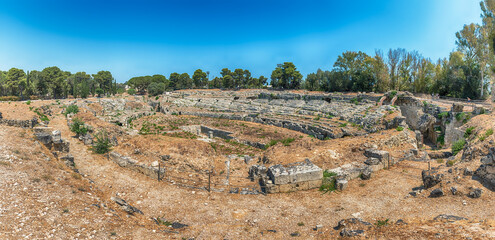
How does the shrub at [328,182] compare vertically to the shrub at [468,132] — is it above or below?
below

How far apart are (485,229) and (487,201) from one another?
11.4 feet

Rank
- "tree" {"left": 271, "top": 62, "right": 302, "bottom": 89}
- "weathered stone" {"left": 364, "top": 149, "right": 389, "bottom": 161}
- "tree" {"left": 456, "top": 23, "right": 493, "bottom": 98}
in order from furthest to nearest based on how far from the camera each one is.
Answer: "tree" {"left": 271, "top": 62, "right": 302, "bottom": 89}
"tree" {"left": 456, "top": 23, "right": 493, "bottom": 98}
"weathered stone" {"left": 364, "top": 149, "right": 389, "bottom": 161}

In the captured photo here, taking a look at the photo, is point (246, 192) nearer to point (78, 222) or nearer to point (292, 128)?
point (78, 222)

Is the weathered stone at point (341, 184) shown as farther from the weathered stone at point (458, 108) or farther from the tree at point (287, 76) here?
the tree at point (287, 76)

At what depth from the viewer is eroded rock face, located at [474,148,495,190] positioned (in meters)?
10.2

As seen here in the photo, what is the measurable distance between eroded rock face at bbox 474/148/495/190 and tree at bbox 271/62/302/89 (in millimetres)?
60535

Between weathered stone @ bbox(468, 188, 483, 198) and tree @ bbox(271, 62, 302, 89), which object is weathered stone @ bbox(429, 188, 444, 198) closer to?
weathered stone @ bbox(468, 188, 483, 198)

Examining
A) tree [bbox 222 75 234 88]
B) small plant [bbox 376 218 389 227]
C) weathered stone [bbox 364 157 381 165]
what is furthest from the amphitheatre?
tree [bbox 222 75 234 88]

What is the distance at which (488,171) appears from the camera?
10398 mm

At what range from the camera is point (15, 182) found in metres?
9.05

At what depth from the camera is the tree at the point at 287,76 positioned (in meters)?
69.9

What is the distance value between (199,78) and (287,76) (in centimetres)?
2888

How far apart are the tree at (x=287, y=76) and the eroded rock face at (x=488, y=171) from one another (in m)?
60.5

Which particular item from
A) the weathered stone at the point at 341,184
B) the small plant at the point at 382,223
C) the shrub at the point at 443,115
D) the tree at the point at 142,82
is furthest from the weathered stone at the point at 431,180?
the tree at the point at 142,82
